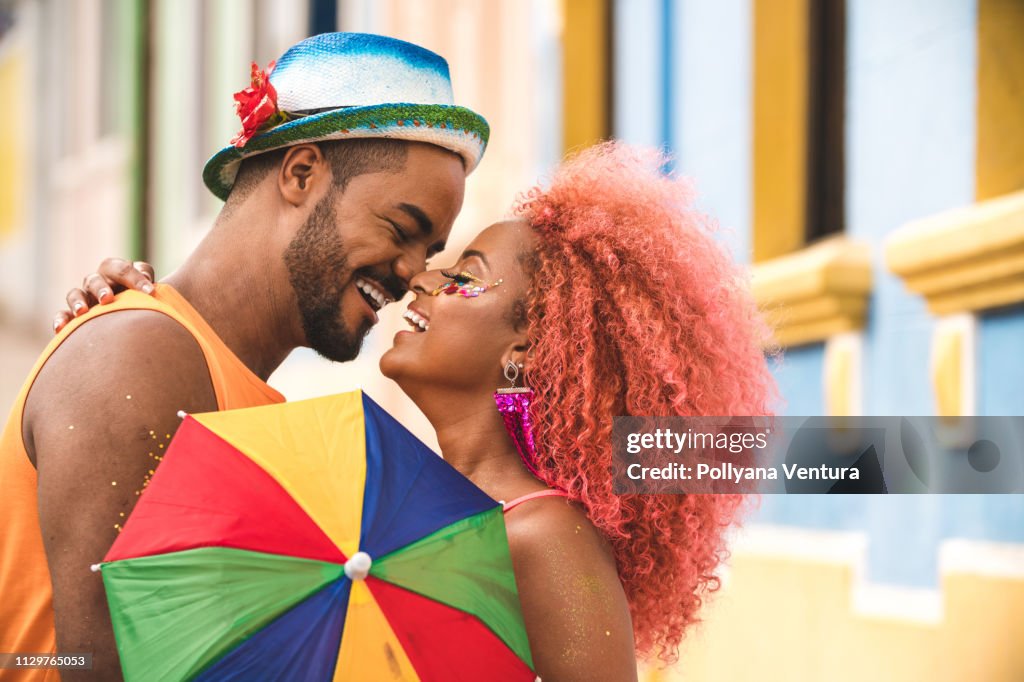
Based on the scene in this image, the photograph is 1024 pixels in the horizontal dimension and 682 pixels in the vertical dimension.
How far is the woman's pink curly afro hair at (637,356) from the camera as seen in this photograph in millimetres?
2754

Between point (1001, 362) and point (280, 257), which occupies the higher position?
point (280, 257)

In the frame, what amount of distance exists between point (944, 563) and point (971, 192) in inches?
45.4

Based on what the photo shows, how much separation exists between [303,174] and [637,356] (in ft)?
2.89

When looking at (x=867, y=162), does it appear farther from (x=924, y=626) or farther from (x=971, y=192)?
(x=924, y=626)

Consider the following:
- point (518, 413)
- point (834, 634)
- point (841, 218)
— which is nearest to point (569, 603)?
point (518, 413)

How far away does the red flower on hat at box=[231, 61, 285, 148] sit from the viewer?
282 centimetres

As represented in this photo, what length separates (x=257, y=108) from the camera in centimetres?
281

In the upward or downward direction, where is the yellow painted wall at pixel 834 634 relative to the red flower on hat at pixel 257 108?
downward

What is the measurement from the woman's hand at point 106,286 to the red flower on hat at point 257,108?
0.44 metres

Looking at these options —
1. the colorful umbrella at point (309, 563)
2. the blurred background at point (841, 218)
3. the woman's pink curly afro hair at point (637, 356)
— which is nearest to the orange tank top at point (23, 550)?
the colorful umbrella at point (309, 563)

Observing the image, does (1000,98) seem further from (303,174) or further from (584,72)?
(584,72)

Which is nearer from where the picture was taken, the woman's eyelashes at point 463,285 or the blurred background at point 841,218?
the woman's eyelashes at point 463,285

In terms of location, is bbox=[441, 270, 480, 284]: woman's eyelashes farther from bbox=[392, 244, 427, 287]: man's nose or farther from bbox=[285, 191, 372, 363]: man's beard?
bbox=[285, 191, 372, 363]: man's beard

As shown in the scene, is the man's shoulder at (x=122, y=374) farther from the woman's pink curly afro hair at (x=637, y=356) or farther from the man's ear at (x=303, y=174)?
the woman's pink curly afro hair at (x=637, y=356)
